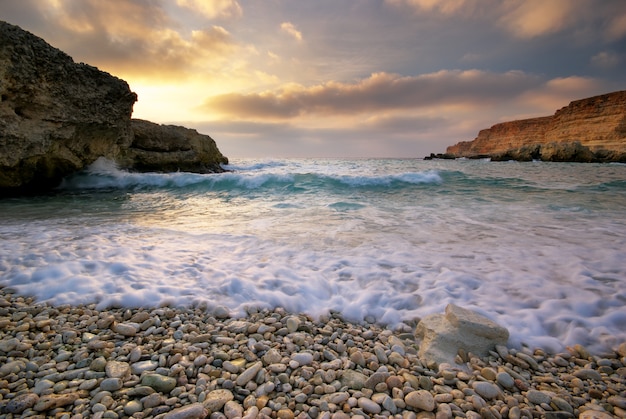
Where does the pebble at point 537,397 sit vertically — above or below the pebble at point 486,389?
below

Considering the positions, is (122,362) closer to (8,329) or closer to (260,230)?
(8,329)

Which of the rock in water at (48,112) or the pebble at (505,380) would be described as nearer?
the pebble at (505,380)

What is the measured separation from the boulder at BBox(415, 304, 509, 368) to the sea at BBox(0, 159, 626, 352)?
271 mm

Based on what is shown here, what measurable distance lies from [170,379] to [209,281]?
1392 millimetres

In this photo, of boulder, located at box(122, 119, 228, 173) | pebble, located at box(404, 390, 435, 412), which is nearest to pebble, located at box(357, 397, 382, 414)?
pebble, located at box(404, 390, 435, 412)

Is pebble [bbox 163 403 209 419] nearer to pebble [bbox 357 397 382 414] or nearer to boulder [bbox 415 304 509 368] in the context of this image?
pebble [bbox 357 397 382 414]

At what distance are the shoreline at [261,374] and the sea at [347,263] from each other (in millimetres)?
289

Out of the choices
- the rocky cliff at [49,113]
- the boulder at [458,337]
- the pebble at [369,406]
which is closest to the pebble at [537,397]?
the boulder at [458,337]

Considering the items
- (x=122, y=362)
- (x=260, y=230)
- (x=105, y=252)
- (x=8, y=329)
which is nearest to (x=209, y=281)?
(x=122, y=362)

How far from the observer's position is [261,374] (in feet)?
5.57

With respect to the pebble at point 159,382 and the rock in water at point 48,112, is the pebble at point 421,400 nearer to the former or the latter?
the pebble at point 159,382

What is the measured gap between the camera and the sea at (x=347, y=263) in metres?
2.51

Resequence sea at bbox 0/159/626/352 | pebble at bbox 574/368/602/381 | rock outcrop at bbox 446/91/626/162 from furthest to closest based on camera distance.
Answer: rock outcrop at bbox 446/91/626/162 → sea at bbox 0/159/626/352 → pebble at bbox 574/368/602/381

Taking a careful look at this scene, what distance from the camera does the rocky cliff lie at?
728 centimetres
